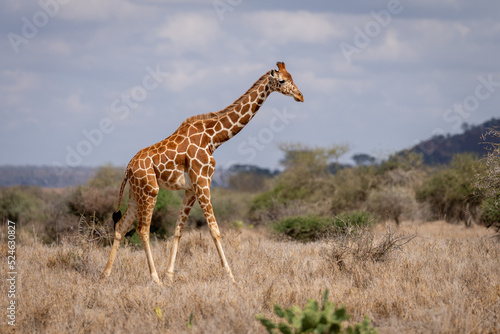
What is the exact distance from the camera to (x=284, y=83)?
27.1 feet

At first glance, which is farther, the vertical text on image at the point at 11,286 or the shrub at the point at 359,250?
the shrub at the point at 359,250

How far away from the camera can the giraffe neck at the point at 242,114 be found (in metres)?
8.50

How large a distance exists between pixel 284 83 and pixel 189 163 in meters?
1.85

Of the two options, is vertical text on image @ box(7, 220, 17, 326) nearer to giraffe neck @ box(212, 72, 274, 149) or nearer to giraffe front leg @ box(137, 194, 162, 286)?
giraffe front leg @ box(137, 194, 162, 286)

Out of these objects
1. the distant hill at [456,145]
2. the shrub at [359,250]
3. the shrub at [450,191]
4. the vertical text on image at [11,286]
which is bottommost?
the vertical text on image at [11,286]

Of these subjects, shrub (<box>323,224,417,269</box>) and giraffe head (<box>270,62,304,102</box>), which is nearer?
giraffe head (<box>270,62,304,102</box>)

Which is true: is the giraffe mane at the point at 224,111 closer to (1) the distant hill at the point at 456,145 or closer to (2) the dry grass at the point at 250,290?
(2) the dry grass at the point at 250,290

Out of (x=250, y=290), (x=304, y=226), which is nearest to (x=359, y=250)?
(x=250, y=290)

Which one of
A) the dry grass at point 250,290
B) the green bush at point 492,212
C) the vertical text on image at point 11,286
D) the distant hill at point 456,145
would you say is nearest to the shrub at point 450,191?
the green bush at point 492,212

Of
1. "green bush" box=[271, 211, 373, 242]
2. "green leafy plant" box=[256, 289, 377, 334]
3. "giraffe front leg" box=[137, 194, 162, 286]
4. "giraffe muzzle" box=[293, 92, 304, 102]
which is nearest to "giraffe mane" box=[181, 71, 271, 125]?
"giraffe muzzle" box=[293, 92, 304, 102]

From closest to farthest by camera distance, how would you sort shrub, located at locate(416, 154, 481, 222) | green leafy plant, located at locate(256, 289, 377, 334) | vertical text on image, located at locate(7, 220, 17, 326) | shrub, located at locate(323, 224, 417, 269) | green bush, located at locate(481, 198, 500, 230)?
green leafy plant, located at locate(256, 289, 377, 334), vertical text on image, located at locate(7, 220, 17, 326), shrub, located at locate(323, 224, 417, 269), green bush, located at locate(481, 198, 500, 230), shrub, located at locate(416, 154, 481, 222)

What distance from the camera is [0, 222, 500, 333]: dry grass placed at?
6129 millimetres

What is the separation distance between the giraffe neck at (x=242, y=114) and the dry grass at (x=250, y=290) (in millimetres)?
2003

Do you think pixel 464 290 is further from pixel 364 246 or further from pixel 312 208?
pixel 312 208
